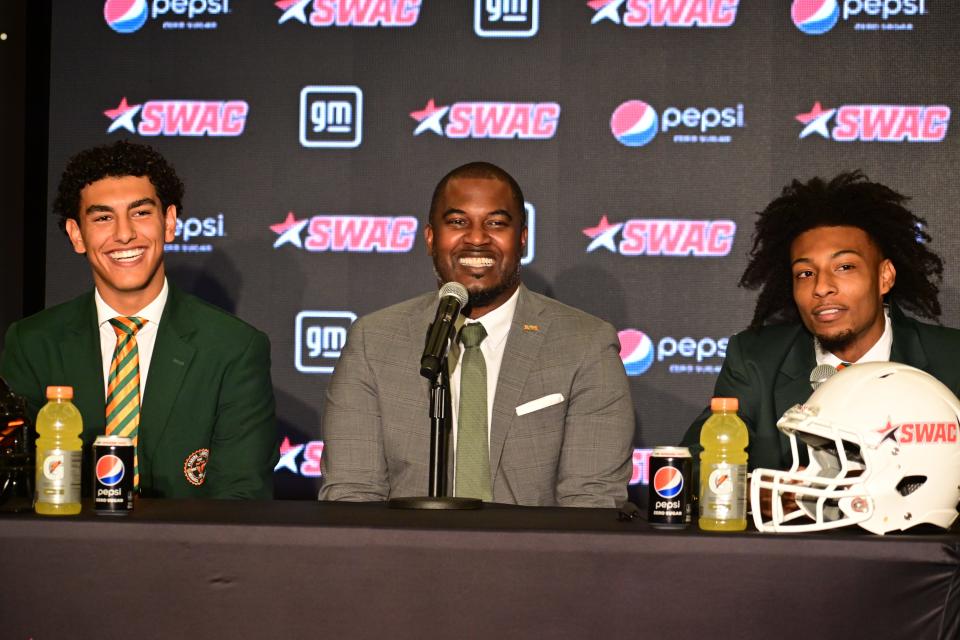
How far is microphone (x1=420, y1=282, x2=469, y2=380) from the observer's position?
2.31m

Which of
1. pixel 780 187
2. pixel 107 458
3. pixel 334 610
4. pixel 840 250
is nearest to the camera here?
pixel 334 610

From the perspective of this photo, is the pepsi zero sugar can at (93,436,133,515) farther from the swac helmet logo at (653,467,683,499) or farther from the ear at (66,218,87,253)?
the ear at (66,218,87,253)

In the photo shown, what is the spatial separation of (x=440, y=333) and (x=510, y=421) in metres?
1.01

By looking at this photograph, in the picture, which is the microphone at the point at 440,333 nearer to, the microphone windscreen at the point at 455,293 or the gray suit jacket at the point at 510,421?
the microphone windscreen at the point at 455,293

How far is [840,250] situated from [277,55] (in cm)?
256

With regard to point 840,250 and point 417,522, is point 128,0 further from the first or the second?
point 417,522

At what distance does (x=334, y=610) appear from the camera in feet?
6.70

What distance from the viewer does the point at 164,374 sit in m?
3.34

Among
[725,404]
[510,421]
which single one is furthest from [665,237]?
[725,404]

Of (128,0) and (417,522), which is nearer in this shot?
(417,522)

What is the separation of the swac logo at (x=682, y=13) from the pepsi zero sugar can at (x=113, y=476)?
10.5 ft

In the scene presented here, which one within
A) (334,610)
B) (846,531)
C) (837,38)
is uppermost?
(837,38)

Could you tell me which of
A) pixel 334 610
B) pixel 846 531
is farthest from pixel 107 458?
pixel 846 531

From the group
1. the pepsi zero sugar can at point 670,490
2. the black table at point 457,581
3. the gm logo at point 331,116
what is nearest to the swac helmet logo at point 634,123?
the gm logo at point 331,116
